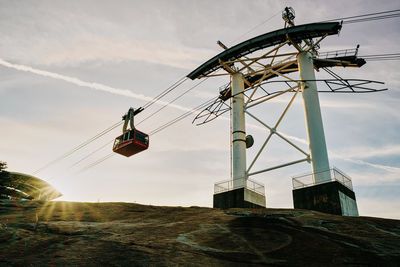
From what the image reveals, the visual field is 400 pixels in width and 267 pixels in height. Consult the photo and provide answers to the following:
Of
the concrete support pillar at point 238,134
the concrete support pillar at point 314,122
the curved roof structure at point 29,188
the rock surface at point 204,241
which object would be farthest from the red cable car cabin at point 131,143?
the curved roof structure at point 29,188

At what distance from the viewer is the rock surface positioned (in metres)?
8.44

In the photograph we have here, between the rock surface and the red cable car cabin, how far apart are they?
38.4 ft

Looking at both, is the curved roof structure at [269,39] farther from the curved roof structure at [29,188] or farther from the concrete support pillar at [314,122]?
the curved roof structure at [29,188]

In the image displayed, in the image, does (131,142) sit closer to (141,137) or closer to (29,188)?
(141,137)

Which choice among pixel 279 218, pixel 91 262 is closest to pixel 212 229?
pixel 279 218

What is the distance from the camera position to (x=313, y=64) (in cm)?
2980

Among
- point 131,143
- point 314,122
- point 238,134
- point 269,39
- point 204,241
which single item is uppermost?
point 269,39

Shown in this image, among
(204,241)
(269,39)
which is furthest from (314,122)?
(204,241)

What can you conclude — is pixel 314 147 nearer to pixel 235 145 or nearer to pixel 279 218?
pixel 235 145

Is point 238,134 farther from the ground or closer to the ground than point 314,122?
A: farther from the ground

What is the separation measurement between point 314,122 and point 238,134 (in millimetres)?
7788

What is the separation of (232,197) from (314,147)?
8300 millimetres

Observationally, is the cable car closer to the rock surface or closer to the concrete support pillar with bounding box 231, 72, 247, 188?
the concrete support pillar with bounding box 231, 72, 247, 188

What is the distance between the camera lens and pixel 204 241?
34.1ft
